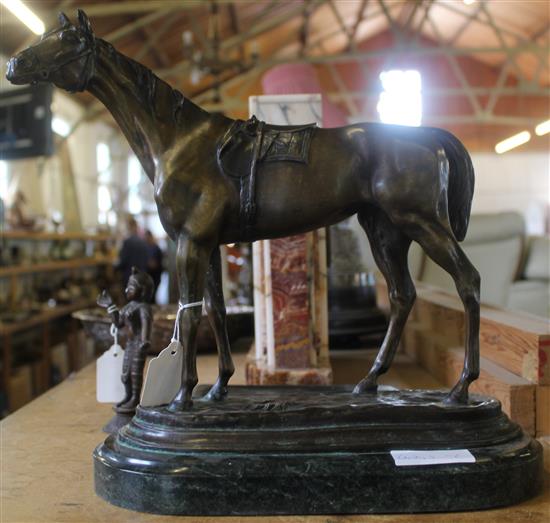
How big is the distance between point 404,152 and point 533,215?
32.5 feet

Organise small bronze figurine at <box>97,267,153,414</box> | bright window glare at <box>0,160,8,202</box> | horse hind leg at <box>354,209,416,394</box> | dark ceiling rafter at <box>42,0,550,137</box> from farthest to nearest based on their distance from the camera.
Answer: dark ceiling rafter at <box>42,0,550,137</box> < bright window glare at <box>0,160,8,202</box> < small bronze figurine at <box>97,267,153,414</box> < horse hind leg at <box>354,209,416,394</box>

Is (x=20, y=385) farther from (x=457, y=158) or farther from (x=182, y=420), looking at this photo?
(x=457, y=158)

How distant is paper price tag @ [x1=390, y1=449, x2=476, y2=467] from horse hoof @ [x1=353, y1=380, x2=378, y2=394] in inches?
6.6

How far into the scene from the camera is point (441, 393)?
914mm

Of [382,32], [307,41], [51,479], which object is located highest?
[382,32]

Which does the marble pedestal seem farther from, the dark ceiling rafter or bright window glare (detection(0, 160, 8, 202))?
bright window glare (detection(0, 160, 8, 202))

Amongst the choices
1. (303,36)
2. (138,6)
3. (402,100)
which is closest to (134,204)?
(303,36)

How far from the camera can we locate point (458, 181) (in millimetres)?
905

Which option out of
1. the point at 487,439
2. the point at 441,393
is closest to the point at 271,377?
the point at 441,393

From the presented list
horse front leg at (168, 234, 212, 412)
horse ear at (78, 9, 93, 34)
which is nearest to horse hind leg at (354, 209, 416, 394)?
horse front leg at (168, 234, 212, 412)

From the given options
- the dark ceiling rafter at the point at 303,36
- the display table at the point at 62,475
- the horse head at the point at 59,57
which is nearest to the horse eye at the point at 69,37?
the horse head at the point at 59,57

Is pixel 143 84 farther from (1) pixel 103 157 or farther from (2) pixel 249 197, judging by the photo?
(1) pixel 103 157

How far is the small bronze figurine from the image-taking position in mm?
1060

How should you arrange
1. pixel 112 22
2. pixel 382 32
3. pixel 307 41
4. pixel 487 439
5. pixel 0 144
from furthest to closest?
pixel 382 32
pixel 307 41
pixel 112 22
pixel 0 144
pixel 487 439
